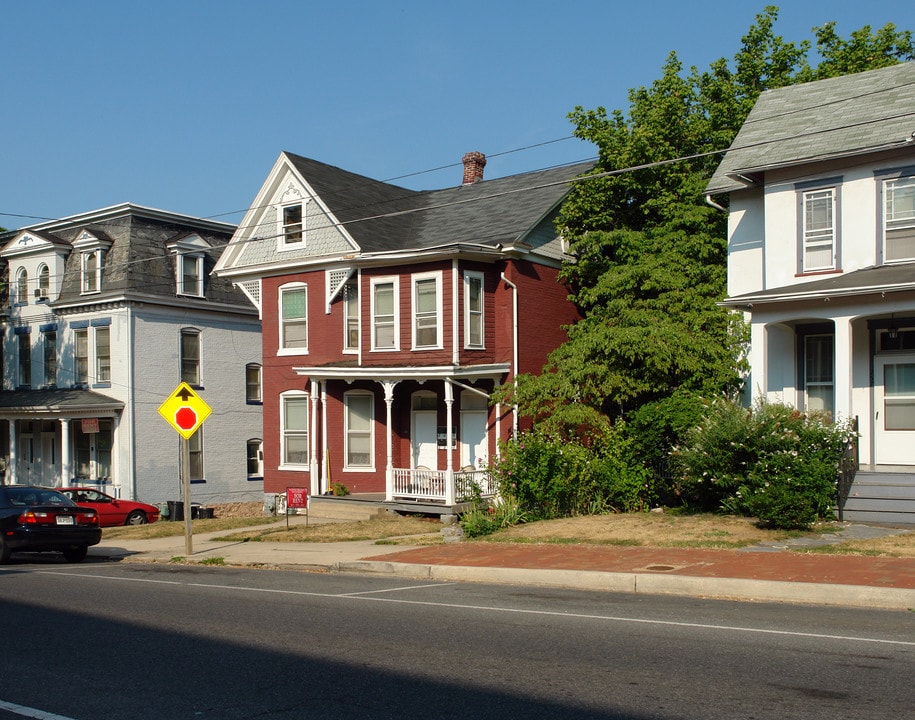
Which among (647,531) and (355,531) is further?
(355,531)

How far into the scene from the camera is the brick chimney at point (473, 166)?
3175 cm

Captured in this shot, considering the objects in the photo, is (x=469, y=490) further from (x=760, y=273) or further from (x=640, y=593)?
(x=640, y=593)

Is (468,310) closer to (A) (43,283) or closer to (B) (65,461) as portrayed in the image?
(B) (65,461)

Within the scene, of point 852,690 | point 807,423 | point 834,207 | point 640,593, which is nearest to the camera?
point 852,690

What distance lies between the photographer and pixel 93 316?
34.6 m

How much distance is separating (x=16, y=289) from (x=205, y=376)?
8.99 meters

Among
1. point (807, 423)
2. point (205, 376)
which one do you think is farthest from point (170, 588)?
point (205, 376)

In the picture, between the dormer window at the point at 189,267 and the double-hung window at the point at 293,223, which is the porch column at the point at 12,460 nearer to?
the dormer window at the point at 189,267

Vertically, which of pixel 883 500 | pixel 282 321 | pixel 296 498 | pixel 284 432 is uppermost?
pixel 282 321

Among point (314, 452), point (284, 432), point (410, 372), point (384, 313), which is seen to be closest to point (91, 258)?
point (284, 432)

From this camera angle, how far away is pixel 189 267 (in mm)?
36031

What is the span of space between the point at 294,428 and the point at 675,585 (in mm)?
17230

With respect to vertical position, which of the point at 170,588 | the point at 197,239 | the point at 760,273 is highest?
the point at 197,239

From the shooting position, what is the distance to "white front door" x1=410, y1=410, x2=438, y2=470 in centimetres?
2588
